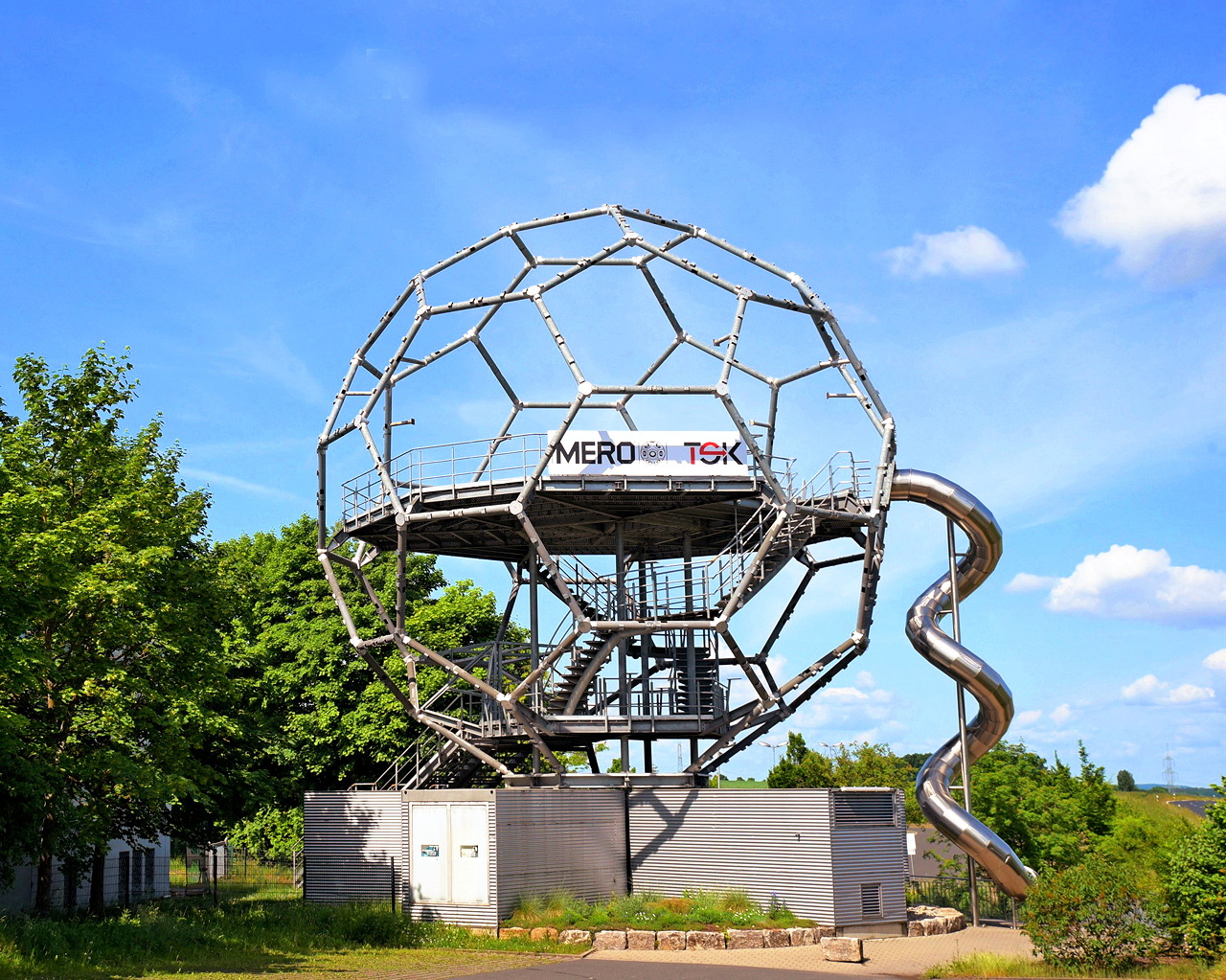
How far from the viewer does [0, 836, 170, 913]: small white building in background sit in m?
37.0

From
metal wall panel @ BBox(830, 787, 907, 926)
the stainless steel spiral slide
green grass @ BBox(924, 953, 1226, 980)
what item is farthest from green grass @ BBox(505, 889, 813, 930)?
the stainless steel spiral slide

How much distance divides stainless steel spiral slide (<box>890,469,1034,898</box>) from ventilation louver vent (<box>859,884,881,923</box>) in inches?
231

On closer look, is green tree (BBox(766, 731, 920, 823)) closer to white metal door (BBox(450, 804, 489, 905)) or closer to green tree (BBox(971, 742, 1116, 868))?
green tree (BBox(971, 742, 1116, 868))

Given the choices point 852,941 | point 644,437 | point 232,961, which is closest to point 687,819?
point 852,941

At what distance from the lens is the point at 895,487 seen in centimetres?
3975

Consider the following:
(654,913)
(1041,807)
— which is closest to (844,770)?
(1041,807)

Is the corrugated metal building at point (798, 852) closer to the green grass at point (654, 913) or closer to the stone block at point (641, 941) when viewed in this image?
the green grass at point (654, 913)

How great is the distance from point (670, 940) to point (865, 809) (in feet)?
21.2

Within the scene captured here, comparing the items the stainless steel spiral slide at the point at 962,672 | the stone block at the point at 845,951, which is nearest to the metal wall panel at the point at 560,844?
the stone block at the point at 845,951

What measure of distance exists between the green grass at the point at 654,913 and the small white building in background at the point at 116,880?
12135 mm

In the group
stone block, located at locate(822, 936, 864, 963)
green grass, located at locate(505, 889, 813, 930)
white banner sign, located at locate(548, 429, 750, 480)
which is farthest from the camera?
white banner sign, located at locate(548, 429, 750, 480)

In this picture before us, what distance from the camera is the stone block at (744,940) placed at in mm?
28750

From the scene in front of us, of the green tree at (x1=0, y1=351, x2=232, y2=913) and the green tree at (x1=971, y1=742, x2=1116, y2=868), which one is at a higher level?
the green tree at (x1=0, y1=351, x2=232, y2=913)

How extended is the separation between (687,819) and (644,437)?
10726 millimetres
